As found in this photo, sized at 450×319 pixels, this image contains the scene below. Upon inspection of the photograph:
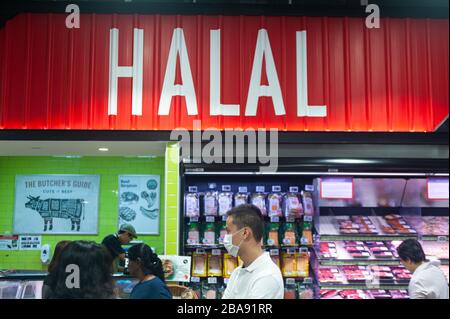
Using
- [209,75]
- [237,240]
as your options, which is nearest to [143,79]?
[209,75]

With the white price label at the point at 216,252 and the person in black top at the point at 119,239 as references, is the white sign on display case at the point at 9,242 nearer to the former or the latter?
the person in black top at the point at 119,239

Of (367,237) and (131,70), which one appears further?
(131,70)

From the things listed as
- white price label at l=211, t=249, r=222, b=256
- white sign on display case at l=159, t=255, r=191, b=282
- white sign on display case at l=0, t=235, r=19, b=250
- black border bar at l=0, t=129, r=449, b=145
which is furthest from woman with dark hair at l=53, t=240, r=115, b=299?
white sign on display case at l=0, t=235, r=19, b=250

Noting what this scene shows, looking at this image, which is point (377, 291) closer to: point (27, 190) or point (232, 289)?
point (232, 289)

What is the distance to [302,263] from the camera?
5375 millimetres

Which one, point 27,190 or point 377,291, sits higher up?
point 27,190

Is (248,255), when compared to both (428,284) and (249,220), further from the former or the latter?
(428,284)

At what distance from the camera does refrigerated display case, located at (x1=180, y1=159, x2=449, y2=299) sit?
17.1 ft

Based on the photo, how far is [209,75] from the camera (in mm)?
5691

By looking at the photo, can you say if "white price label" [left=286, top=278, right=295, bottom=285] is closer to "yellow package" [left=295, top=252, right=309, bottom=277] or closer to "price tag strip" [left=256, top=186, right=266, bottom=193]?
"yellow package" [left=295, top=252, right=309, bottom=277]

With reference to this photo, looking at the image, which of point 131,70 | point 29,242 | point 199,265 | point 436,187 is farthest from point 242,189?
point 29,242

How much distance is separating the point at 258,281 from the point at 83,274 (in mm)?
951

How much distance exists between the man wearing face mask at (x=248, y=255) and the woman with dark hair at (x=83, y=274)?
84 cm
